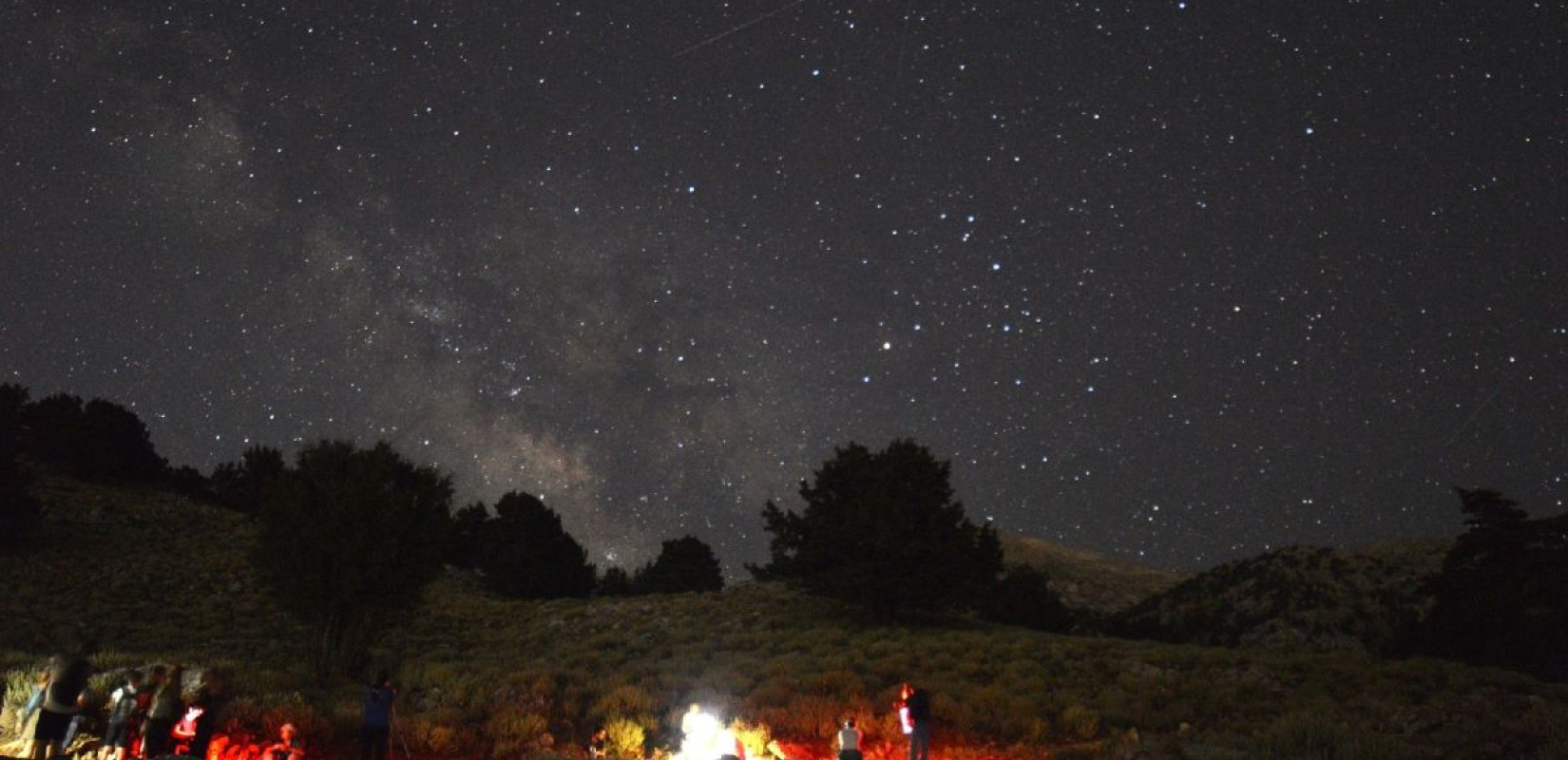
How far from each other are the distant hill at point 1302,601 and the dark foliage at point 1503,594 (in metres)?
6.63

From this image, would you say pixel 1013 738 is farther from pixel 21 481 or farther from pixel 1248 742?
pixel 21 481

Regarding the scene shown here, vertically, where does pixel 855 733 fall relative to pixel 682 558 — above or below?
below

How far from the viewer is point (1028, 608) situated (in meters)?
32.5

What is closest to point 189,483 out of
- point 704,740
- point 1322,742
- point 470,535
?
point 470,535

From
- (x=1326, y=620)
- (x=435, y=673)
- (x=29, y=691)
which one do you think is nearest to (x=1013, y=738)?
(x=435, y=673)

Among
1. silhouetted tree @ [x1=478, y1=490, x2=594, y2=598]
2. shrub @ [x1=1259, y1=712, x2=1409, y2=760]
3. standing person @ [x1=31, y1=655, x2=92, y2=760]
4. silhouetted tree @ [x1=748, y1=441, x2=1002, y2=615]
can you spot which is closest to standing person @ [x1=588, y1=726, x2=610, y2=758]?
standing person @ [x1=31, y1=655, x2=92, y2=760]

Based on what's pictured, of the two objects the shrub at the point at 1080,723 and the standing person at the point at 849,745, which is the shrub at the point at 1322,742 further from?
the standing person at the point at 849,745

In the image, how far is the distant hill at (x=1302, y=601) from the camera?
33.6 meters

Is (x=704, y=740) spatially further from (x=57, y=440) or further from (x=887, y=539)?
(x=57, y=440)

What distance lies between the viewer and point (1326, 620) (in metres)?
34.6

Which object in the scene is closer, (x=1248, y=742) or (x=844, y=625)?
(x=1248, y=742)

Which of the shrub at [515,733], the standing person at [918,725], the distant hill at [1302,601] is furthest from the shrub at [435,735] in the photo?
the distant hill at [1302,601]

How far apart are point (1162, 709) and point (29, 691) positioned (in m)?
17.9

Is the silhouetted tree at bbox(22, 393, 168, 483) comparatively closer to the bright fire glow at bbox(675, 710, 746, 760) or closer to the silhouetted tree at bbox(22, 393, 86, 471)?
the silhouetted tree at bbox(22, 393, 86, 471)
